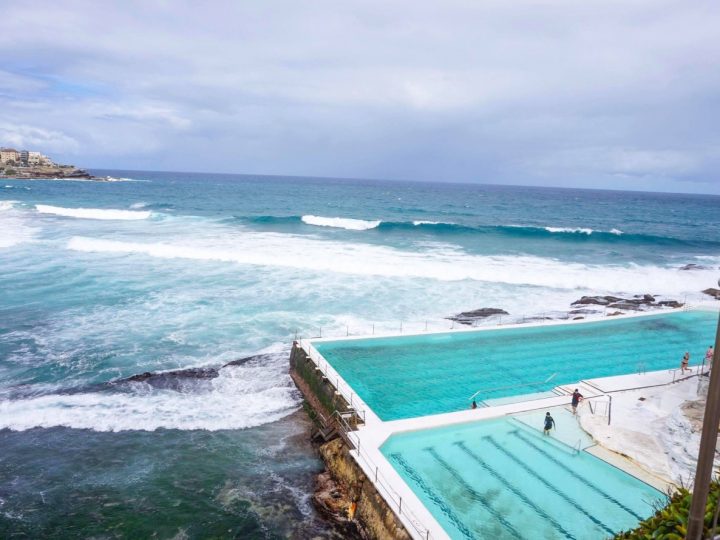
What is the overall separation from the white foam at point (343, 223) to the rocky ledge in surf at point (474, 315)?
28.4m

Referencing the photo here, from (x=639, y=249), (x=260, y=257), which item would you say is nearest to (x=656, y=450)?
(x=260, y=257)

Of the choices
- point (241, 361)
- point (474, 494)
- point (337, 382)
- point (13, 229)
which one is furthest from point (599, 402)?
point (13, 229)

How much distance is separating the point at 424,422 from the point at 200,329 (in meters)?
10.6

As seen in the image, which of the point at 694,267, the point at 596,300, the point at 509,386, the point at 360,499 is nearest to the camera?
the point at 360,499

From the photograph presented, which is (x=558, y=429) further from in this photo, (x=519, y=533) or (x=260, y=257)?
(x=260, y=257)

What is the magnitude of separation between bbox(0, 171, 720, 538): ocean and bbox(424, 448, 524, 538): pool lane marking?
234cm

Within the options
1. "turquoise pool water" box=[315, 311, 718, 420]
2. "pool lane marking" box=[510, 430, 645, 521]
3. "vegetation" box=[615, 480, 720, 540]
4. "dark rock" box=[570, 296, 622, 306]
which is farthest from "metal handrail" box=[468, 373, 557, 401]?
"dark rock" box=[570, 296, 622, 306]

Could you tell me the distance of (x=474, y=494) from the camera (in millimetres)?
8406

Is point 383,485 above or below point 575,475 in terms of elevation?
above

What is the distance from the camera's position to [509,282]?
88.0ft

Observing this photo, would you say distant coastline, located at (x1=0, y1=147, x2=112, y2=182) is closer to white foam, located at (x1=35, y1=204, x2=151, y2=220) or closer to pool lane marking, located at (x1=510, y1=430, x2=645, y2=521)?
white foam, located at (x1=35, y1=204, x2=151, y2=220)

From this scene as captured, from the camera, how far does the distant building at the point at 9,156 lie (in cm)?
12269

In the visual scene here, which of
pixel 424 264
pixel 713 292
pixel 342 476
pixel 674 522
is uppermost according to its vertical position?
pixel 674 522

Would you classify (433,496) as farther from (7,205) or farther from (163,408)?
(7,205)
